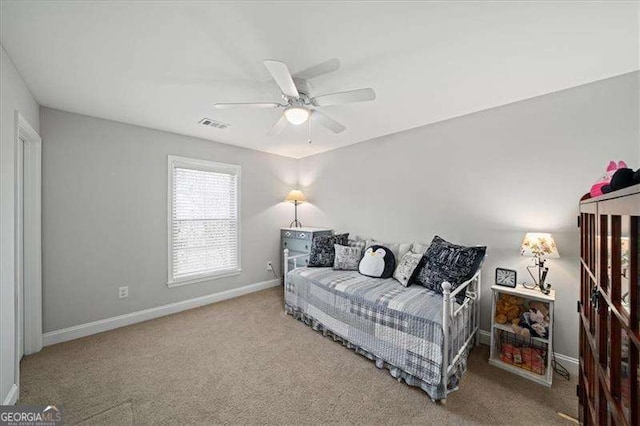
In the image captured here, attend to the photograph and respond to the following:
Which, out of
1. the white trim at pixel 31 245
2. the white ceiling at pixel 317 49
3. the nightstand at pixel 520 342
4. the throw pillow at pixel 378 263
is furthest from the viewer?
the throw pillow at pixel 378 263

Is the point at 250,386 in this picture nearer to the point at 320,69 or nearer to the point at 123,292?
the point at 123,292

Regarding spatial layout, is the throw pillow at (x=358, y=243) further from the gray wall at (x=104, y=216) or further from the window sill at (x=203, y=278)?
the gray wall at (x=104, y=216)

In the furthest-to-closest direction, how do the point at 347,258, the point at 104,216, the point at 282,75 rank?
the point at 347,258, the point at 104,216, the point at 282,75

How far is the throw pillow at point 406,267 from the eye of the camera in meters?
2.65

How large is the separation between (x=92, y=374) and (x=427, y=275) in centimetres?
314

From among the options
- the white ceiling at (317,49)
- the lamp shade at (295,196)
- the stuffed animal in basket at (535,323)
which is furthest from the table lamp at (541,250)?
the lamp shade at (295,196)

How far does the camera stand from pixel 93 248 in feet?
→ 9.32

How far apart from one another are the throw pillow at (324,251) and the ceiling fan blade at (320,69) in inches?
85.3

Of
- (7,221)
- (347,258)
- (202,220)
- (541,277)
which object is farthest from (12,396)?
(541,277)

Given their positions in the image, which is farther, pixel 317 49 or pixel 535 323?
pixel 535 323

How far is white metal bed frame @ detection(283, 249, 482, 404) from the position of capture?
5.98 ft

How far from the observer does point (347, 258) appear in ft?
10.7

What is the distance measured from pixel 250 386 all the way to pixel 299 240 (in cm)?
245

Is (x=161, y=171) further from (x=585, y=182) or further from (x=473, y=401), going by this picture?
(x=585, y=182)
